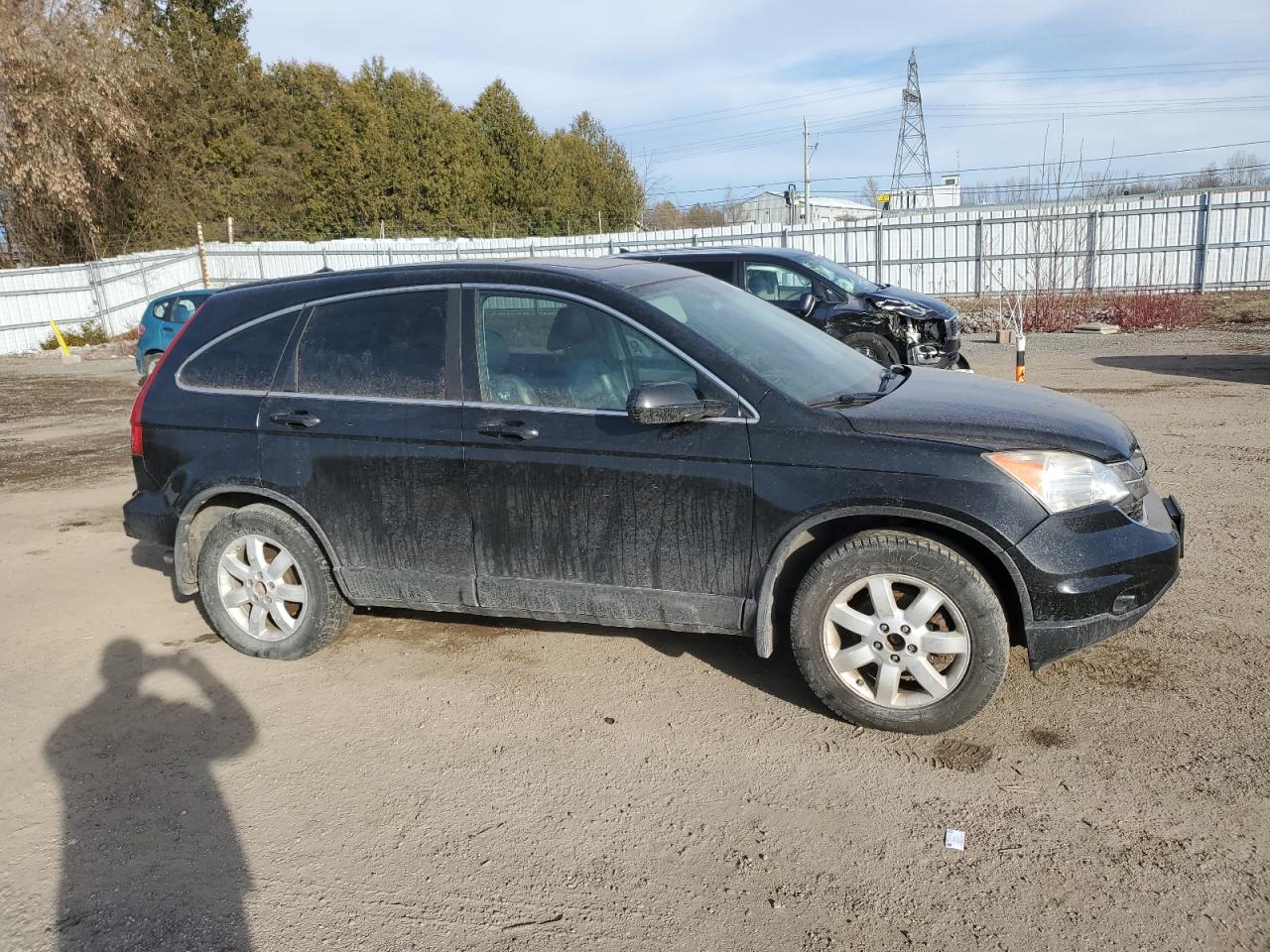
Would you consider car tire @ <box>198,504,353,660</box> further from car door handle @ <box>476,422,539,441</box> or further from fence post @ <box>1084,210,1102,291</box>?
fence post @ <box>1084,210,1102,291</box>

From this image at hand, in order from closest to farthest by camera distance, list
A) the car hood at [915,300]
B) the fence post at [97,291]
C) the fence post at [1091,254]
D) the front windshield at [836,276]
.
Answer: the car hood at [915,300] → the front windshield at [836,276] → the fence post at [1091,254] → the fence post at [97,291]

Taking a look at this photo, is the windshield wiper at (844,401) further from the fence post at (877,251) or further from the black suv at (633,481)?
the fence post at (877,251)

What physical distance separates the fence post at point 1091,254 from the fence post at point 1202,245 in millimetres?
2205

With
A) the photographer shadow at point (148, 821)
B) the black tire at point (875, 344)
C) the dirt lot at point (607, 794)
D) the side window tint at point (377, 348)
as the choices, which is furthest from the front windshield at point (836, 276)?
the photographer shadow at point (148, 821)

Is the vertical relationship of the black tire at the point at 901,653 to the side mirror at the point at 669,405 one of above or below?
below

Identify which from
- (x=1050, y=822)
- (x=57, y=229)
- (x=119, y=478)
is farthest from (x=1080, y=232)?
(x=57, y=229)

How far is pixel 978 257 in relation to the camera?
82.5ft

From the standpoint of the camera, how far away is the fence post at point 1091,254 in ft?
79.6

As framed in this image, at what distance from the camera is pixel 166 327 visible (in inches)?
615

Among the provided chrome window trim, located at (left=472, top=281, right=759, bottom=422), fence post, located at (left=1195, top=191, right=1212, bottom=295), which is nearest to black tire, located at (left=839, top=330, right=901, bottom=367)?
chrome window trim, located at (left=472, top=281, right=759, bottom=422)

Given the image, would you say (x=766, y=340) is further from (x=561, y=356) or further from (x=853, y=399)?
(x=561, y=356)

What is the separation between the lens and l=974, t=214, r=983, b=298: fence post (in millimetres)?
25062

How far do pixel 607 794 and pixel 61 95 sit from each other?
32.5 m

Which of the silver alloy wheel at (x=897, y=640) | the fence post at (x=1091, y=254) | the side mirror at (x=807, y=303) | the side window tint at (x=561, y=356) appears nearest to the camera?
the silver alloy wheel at (x=897, y=640)
